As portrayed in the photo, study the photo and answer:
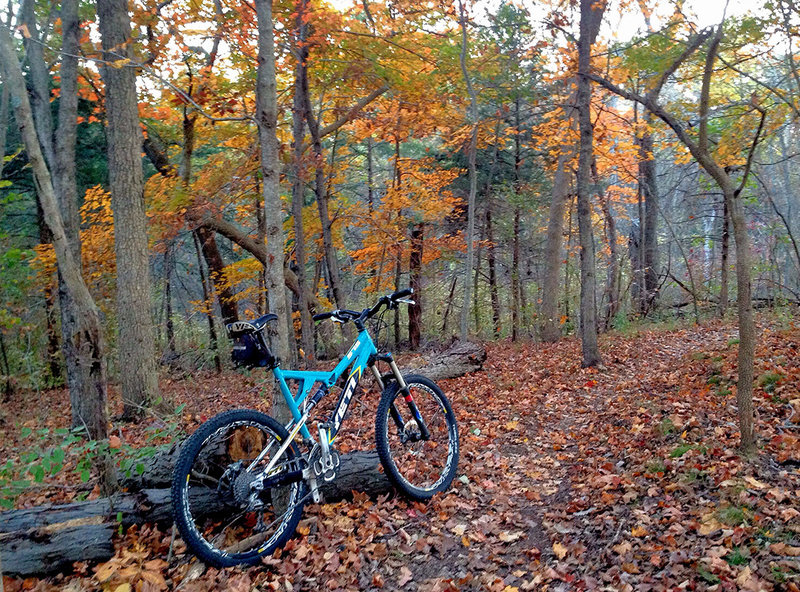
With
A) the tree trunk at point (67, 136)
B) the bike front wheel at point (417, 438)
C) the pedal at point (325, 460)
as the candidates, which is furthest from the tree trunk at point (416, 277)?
the pedal at point (325, 460)

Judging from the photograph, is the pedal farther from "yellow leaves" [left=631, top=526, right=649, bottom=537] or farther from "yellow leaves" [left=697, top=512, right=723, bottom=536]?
"yellow leaves" [left=697, top=512, right=723, bottom=536]

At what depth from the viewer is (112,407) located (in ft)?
33.6

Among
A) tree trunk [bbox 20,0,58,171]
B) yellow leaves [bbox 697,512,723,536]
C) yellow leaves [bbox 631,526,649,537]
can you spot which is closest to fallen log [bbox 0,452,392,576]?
yellow leaves [bbox 631,526,649,537]

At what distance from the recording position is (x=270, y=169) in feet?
13.9

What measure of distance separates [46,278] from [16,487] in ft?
36.1

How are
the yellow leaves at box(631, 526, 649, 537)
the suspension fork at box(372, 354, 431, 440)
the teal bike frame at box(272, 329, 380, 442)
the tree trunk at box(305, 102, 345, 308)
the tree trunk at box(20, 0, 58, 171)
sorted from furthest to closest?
the tree trunk at box(305, 102, 345, 308)
the tree trunk at box(20, 0, 58, 171)
the suspension fork at box(372, 354, 431, 440)
the teal bike frame at box(272, 329, 380, 442)
the yellow leaves at box(631, 526, 649, 537)

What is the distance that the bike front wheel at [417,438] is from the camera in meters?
4.39

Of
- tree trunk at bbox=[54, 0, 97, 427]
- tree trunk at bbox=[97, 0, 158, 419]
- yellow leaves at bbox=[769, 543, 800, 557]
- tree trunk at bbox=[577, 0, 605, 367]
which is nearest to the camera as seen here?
yellow leaves at bbox=[769, 543, 800, 557]

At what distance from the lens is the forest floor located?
10.7ft

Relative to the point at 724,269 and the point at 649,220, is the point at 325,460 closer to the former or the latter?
the point at 724,269

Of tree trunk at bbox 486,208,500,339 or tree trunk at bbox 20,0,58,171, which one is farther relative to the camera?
tree trunk at bbox 486,208,500,339

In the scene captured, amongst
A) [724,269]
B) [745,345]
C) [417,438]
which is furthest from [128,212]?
[724,269]

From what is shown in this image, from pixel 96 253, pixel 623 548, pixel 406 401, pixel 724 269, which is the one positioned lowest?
pixel 623 548

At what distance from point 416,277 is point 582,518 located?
12.3 m
